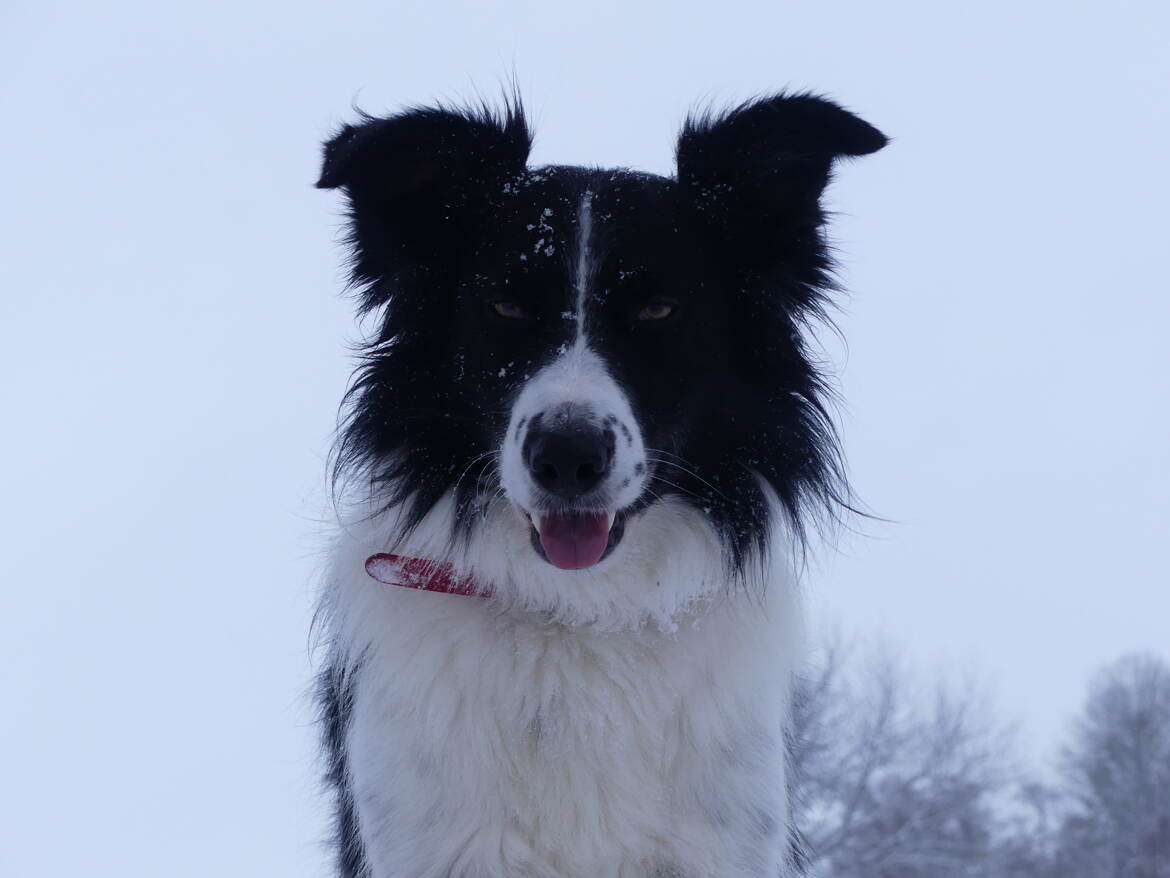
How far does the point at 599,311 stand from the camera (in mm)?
3609

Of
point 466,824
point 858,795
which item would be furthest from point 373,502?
point 858,795

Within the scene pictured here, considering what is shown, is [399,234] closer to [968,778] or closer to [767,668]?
[767,668]

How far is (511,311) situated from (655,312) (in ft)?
1.58

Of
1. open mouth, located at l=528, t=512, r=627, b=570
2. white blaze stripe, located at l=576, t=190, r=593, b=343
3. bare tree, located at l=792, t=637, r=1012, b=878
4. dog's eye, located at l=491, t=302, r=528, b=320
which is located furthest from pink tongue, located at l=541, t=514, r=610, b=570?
bare tree, located at l=792, t=637, r=1012, b=878

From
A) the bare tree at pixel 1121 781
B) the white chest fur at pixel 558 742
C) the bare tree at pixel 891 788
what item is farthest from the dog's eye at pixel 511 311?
the bare tree at pixel 1121 781

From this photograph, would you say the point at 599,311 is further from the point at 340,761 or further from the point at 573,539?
the point at 340,761

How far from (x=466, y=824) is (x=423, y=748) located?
266mm

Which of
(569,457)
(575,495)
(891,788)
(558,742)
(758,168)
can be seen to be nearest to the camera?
(569,457)

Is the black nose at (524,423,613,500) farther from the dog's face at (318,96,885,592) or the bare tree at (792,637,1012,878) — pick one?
the bare tree at (792,637,1012,878)

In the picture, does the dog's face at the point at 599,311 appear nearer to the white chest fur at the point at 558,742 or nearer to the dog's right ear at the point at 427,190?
the dog's right ear at the point at 427,190

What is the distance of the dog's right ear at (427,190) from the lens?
3.85m

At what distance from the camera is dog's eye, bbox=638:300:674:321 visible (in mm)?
3693

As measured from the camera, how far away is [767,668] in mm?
3713

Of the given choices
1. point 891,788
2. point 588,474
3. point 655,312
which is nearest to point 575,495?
point 588,474
